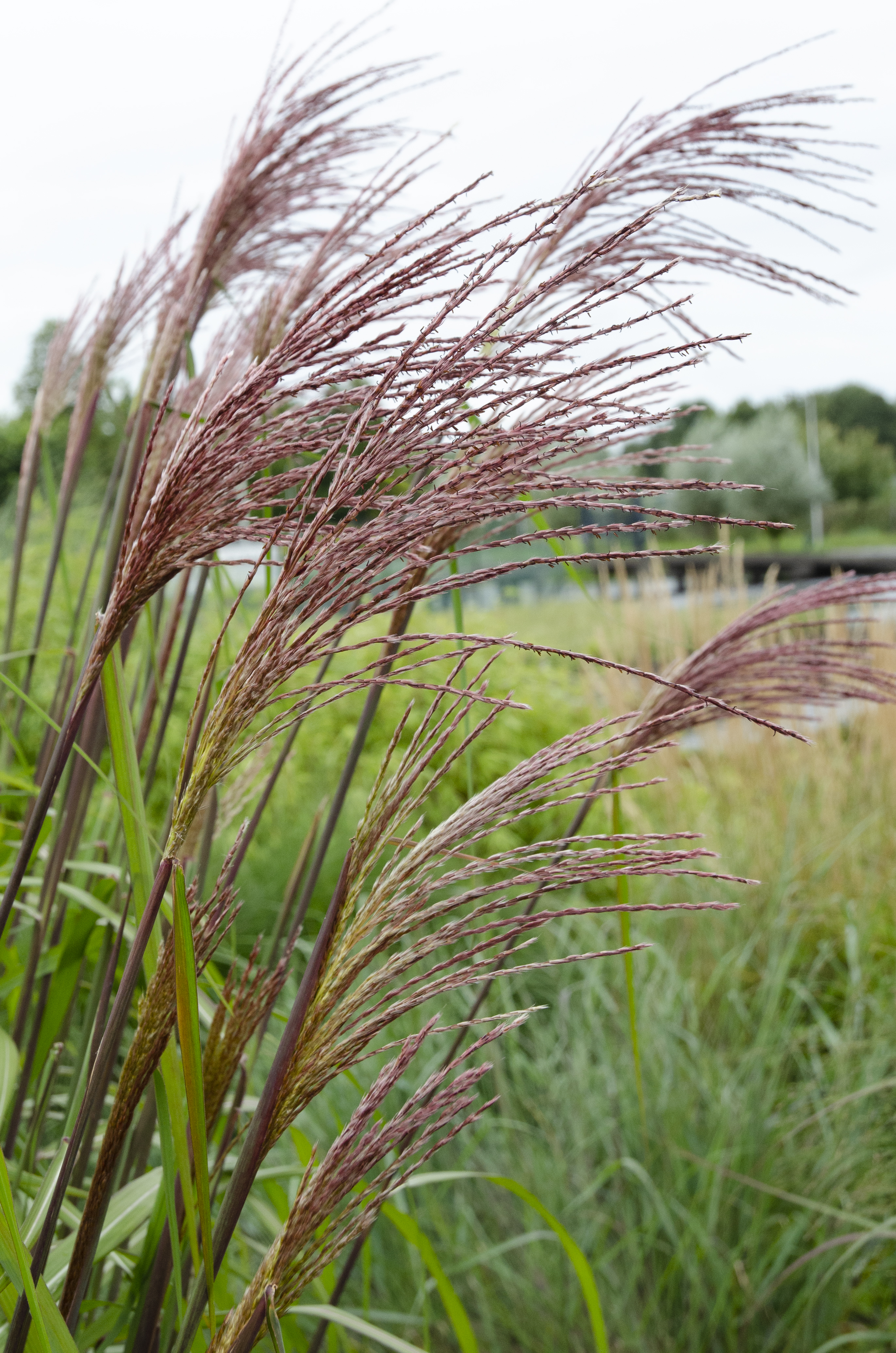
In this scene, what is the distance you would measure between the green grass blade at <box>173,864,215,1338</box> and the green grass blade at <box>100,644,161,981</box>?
77 mm

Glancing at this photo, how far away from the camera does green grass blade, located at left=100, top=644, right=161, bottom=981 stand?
2.14 ft

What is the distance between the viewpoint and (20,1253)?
594 mm

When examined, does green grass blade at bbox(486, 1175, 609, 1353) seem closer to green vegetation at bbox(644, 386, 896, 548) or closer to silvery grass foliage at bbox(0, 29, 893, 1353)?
silvery grass foliage at bbox(0, 29, 893, 1353)

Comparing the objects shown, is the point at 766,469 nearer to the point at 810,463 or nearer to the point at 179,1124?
the point at 810,463

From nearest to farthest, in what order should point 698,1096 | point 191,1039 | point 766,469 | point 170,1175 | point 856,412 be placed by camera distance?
1. point 191,1039
2. point 170,1175
3. point 698,1096
4. point 766,469
5. point 856,412

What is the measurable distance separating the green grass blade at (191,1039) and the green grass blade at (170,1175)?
0.02 meters

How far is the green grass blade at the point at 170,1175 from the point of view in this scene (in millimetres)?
659

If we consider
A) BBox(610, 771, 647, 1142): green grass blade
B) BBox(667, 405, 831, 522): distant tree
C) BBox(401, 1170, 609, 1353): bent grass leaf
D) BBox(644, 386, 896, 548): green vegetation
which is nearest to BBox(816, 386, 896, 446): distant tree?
BBox(644, 386, 896, 548): green vegetation

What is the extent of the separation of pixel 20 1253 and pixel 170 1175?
0.39ft

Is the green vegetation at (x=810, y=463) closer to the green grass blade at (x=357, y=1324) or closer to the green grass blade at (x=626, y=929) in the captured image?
the green grass blade at (x=626, y=929)

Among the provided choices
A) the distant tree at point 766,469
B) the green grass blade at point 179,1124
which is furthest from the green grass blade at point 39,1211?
the distant tree at point 766,469

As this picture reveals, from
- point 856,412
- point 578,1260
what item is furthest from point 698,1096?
point 856,412

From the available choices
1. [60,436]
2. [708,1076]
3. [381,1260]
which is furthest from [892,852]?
[60,436]

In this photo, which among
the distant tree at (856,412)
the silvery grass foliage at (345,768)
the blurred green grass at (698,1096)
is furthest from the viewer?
the distant tree at (856,412)
